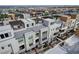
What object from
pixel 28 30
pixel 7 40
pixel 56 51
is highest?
pixel 28 30

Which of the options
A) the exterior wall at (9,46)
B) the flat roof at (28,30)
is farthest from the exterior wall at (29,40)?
the exterior wall at (9,46)

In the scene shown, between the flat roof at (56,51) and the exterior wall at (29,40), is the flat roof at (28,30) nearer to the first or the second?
the exterior wall at (29,40)

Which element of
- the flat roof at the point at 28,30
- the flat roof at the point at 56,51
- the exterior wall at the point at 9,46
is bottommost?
the flat roof at the point at 56,51

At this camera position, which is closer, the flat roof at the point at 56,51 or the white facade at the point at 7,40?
the white facade at the point at 7,40

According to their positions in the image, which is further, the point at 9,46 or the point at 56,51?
the point at 56,51

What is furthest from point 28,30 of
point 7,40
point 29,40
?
point 7,40

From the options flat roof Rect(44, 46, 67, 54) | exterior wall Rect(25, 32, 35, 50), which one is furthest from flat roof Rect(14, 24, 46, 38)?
flat roof Rect(44, 46, 67, 54)

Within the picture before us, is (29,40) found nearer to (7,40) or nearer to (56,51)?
(7,40)

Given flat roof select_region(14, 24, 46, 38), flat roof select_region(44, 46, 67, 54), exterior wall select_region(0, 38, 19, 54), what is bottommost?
flat roof select_region(44, 46, 67, 54)

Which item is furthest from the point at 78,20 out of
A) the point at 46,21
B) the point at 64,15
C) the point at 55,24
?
the point at 46,21

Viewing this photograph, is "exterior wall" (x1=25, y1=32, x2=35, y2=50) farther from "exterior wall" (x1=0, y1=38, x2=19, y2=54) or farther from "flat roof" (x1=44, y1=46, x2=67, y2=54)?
"flat roof" (x1=44, y1=46, x2=67, y2=54)
